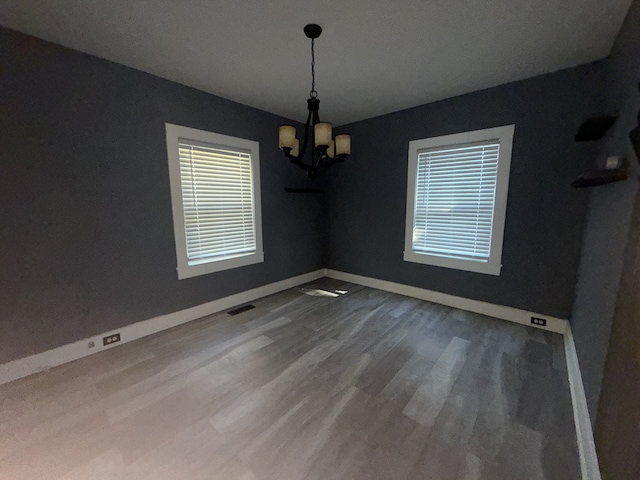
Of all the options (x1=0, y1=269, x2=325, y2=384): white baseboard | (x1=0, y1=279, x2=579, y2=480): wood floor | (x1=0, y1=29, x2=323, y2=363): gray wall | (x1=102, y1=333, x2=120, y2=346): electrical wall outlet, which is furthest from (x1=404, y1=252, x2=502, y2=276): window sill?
(x1=102, y1=333, x2=120, y2=346): electrical wall outlet

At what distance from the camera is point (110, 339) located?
2.36 m

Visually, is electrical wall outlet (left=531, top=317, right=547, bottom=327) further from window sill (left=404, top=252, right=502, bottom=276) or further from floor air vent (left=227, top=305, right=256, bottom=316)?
floor air vent (left=227, top=305, right=256, bottom=316)

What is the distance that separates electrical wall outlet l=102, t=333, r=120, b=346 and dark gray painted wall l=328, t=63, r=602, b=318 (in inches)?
138

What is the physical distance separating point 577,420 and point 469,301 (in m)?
1.67

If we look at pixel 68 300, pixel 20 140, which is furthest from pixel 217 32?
pixel 68 300

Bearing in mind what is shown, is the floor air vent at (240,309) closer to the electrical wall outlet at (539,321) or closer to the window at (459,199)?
the window at (459,199)

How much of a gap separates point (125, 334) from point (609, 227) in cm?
405

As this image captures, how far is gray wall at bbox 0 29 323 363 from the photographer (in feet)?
6.16

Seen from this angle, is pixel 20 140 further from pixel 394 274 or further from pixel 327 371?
pixel 394 274

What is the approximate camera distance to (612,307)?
4.37 ft

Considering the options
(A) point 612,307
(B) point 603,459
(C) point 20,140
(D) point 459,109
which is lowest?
(B) point 603,459

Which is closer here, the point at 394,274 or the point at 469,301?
the point at 469,301

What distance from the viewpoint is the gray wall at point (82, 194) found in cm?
188

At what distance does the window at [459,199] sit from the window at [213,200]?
2.24 m
